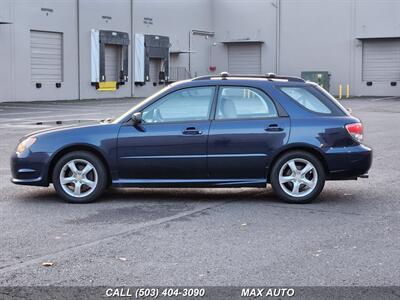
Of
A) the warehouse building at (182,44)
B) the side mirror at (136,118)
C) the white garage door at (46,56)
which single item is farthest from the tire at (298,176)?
the white garage door at (46,56)

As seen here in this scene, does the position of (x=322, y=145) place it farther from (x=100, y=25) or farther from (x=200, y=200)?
(x=100, y=25)

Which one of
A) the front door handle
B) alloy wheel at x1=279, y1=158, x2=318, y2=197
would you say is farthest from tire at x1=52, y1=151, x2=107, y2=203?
alloy wheel at x1=279, y1=158, x2=318, y2=197

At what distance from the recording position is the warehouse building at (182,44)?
3628cm

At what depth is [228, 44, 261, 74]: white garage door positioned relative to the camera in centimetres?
4966

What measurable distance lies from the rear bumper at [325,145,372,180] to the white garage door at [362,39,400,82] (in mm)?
39008

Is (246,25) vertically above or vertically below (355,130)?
above

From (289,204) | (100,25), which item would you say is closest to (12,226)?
(289,204)

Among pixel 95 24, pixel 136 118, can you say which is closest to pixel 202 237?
pixel 136 118

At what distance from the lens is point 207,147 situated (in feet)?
27.3

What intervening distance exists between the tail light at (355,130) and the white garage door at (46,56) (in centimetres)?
3000

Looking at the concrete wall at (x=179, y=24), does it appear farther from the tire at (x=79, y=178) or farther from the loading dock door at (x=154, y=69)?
the tire at (x=79, y=178)

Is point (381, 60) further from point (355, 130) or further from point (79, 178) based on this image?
point (79, 178)

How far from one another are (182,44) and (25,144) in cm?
3963

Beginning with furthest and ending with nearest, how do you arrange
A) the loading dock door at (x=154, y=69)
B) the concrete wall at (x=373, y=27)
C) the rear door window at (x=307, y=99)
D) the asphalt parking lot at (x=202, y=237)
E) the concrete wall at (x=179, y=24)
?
the loading dock door at (x=154, y=69), the concrete wall at (x=373, y=27), the concrete wall at (x=179, y=24), the rear door window at (x=307, y=99), the asphalt parking lot at (x=202, y=237)
